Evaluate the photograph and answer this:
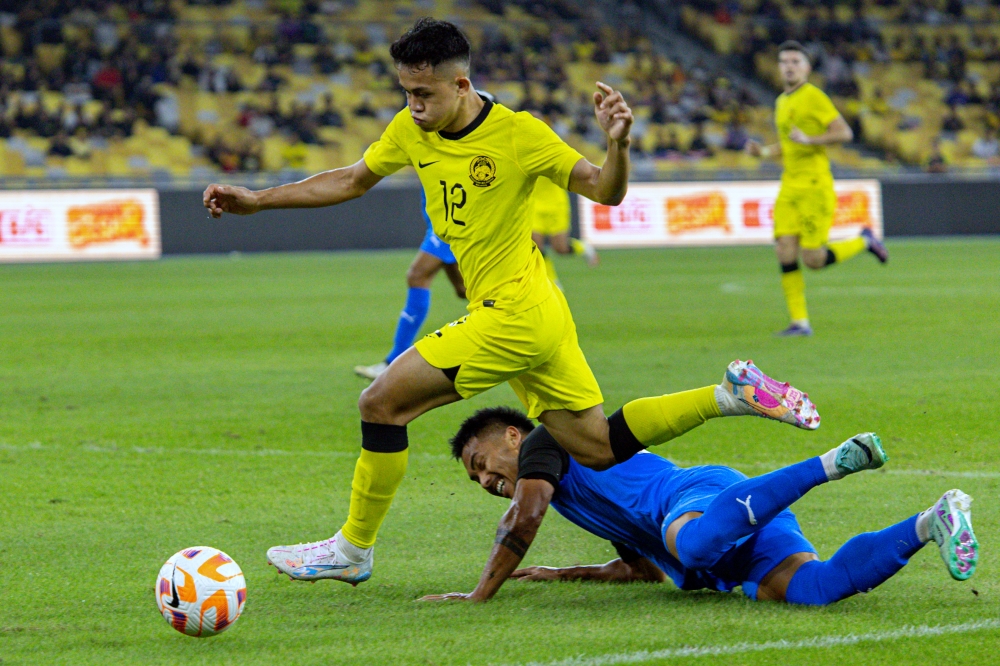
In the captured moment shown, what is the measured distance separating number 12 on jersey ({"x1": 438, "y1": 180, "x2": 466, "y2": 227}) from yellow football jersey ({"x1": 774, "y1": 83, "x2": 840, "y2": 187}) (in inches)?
287

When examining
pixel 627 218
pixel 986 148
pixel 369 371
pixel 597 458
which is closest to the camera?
pixel 597 458

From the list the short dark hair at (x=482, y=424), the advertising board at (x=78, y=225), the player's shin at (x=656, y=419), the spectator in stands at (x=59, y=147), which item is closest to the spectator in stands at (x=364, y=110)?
the spectator in stands at (x=59, y=147)

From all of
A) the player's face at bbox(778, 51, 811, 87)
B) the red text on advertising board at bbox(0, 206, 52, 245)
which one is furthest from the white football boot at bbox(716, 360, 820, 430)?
the red text on advertising board at bbox(0, 206, 52, 245)

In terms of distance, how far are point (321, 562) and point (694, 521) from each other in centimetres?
122

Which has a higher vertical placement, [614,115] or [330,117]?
[330,117]

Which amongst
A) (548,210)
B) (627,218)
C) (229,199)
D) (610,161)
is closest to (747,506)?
(610,161)

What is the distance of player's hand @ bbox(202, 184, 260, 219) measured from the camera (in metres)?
4.30

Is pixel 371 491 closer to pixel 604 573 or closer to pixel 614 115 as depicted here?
pixel 604 573

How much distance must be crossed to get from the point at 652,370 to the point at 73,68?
851 inches

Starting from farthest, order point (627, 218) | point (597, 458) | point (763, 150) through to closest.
Result: point (627, 218)
point (763, 150)
point (597, 458)

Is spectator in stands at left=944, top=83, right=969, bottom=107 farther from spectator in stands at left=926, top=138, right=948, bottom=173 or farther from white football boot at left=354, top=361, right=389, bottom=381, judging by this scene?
white football boot at left=354, top=361, right=389, bottom=381

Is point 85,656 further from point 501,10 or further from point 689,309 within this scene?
point 501,10

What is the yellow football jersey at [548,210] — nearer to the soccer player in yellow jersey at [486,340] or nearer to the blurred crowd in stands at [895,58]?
the soccer player in yellow jersey at [486,340]

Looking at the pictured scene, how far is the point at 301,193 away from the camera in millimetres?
4414
